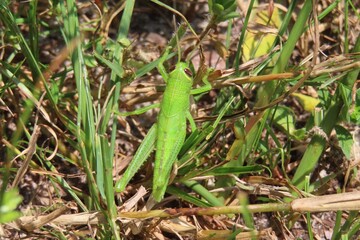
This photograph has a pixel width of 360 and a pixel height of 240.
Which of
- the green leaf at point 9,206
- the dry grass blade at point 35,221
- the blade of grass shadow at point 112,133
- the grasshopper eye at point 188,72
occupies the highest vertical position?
the green leaf at point 9,206

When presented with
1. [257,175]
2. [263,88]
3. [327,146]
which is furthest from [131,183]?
[327,146]

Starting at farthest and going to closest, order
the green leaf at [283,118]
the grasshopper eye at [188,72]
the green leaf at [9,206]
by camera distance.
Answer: the green leaf at [283,118]
the grasshopper eye at [188,72]
the green leaf at [9,206]

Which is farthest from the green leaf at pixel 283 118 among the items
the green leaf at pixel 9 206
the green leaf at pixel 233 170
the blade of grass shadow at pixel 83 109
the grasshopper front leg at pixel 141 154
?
the green leaf at pixel 9 206

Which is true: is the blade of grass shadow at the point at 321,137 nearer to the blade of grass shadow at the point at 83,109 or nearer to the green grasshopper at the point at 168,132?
the green grasshopper at the point at 168,132

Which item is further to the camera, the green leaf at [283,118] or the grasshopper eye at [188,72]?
the green leaf at [283,118]

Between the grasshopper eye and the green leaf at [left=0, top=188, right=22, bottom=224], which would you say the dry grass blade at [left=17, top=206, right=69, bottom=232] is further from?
the green leaf at [left=0, top=188, right=22, bottom=224]

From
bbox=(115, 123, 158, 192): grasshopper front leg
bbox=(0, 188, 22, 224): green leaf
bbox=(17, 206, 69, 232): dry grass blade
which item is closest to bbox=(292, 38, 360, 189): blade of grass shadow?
bbox=(115, 123, 158, 192): grasshopper front leg
